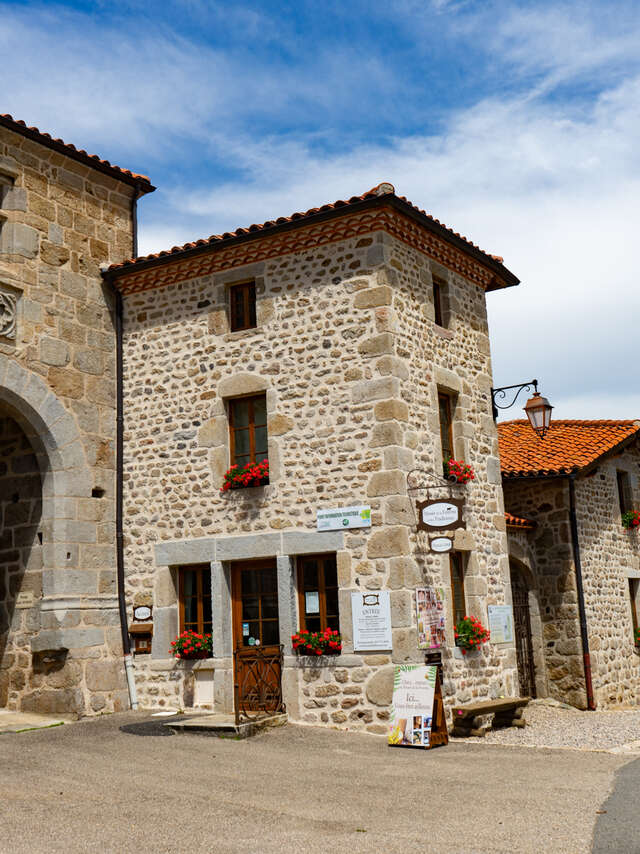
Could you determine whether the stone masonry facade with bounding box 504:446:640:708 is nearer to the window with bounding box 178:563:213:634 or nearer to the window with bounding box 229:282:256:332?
the window with bounding box 178:563:213:634

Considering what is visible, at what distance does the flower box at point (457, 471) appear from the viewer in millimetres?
11070

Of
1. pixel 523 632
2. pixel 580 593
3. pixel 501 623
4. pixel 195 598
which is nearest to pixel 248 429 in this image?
pixel 195 598

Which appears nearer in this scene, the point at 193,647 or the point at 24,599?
the point at 193,647

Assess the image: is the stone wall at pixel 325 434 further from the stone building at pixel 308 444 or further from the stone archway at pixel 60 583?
the stone archway at pixel 60 583

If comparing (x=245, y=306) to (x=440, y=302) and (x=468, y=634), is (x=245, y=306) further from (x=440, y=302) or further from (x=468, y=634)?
(x=468, y=634)

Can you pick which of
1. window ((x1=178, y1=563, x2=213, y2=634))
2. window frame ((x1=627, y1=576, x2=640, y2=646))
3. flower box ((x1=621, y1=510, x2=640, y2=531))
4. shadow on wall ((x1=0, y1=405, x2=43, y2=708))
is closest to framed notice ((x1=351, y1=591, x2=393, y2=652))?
window ((x1=178, y1=563, x2=213, y2=634))

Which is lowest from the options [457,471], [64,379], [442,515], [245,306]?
[442,515]

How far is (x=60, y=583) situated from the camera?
10953mm

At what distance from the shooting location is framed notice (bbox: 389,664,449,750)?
9.15 m

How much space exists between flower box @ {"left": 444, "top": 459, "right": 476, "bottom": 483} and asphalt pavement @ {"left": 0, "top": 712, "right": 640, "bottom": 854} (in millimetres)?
3196

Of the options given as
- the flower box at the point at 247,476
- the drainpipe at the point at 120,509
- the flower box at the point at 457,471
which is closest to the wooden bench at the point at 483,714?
the flower box at the point at 457,471

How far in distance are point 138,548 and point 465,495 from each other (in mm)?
4187

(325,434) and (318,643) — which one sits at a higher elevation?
(325,434)

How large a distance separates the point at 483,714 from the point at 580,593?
412 centimetres
